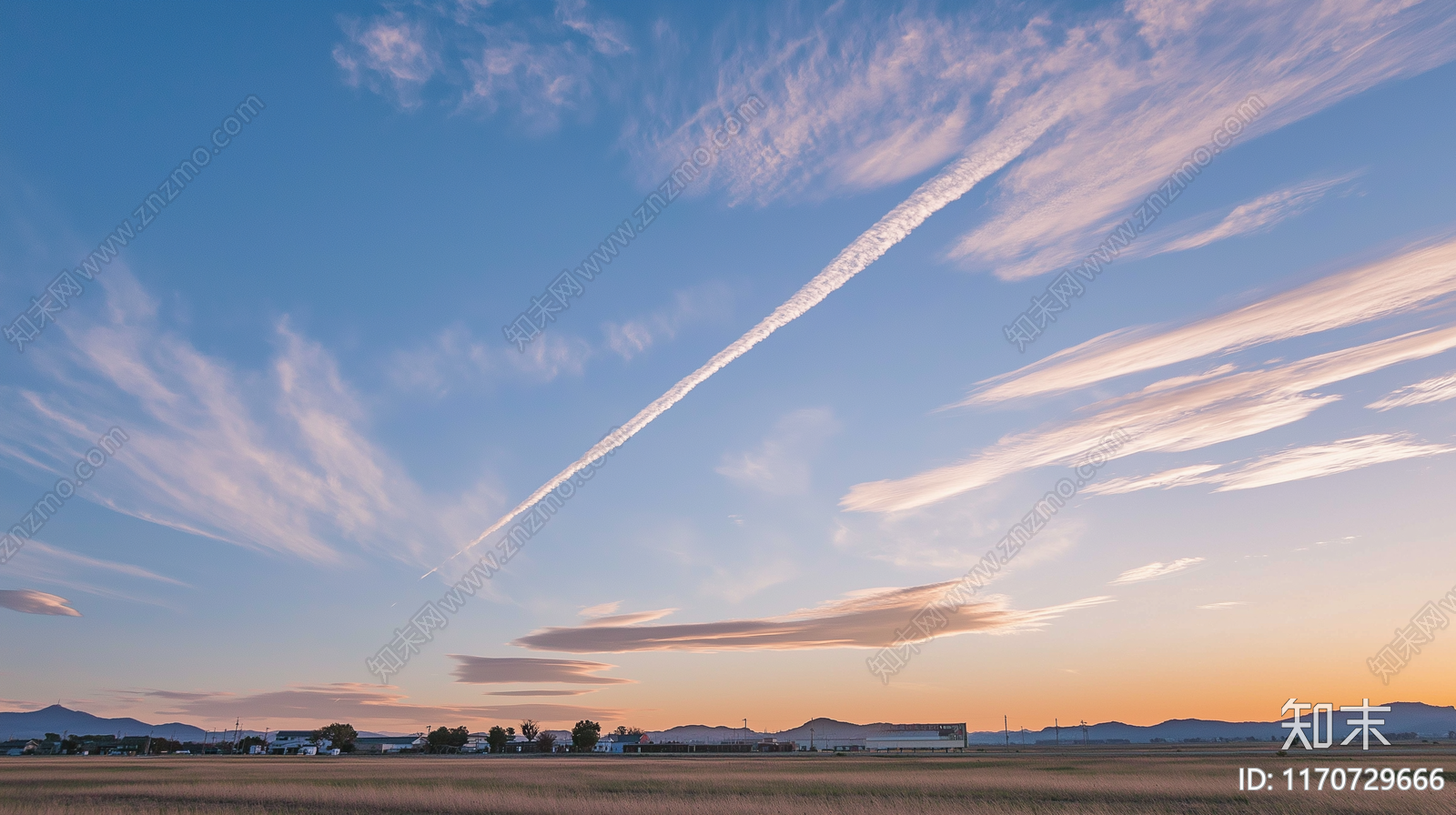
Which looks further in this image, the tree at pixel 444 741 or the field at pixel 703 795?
the tree at pixel 444 741

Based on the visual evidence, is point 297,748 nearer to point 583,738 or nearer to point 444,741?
point 444,741

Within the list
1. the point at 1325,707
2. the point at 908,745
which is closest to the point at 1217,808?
the point at 1325,707

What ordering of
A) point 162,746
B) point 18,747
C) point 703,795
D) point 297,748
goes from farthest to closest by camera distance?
point 162,746 < point 18,747 < point 297,748 < point 703,795

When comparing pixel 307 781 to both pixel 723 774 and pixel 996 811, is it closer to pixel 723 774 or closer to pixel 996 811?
pixel 723 774

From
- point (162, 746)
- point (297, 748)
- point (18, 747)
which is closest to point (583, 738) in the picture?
point (297, 748)

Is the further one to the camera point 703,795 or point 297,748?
point 297,748

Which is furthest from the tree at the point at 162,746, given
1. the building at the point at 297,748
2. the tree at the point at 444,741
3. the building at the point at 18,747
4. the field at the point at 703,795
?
the field at the point at 703,795

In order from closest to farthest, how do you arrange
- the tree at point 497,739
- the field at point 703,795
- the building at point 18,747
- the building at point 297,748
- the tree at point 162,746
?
the field at point 703,795 < the building at point 18,747 < the building at point 297,748 < the tree at point 162,746 < the tree at point 497,739

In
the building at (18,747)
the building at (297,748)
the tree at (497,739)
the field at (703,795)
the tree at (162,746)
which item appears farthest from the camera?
the tree at (497,739)

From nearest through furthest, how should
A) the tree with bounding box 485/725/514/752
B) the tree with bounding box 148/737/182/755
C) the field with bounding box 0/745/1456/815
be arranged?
the field with bounding box 0/745/1456/815 < the tree with bounding box 148/737/182/755 < the tree with bounding box 485/725/514/752

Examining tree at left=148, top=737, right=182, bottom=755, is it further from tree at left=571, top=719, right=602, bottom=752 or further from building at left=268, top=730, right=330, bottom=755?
tree at left=571, top=719, right=602, bottom=752

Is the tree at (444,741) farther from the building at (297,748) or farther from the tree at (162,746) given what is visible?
the tree at (162,746)

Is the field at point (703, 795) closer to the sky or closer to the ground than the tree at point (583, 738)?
closer to the sky

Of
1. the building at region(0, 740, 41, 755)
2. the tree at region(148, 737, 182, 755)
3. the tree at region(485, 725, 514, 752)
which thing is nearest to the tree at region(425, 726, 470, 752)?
the tree at region(485, 725, 514, 752)
